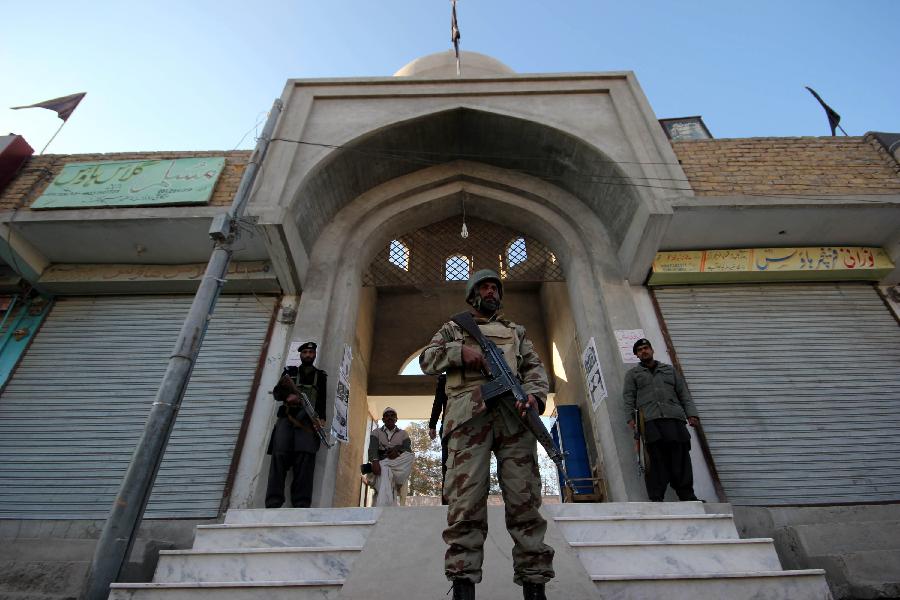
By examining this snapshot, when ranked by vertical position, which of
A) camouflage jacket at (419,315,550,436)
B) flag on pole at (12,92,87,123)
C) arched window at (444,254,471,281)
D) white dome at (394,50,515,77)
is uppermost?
white dome at (394,50,515,77)

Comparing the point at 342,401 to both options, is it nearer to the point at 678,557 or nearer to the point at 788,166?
the point at 678,557

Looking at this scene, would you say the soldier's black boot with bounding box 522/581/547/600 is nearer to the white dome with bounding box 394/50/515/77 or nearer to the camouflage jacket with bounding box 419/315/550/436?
the camouflage jacket with bounding box 419/315/550/436

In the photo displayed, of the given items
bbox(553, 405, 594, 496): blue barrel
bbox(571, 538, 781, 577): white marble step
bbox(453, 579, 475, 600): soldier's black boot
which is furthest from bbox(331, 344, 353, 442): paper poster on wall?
bbox(453, 579, 475, 600): soldier's black boot

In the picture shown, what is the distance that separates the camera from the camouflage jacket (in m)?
2.70

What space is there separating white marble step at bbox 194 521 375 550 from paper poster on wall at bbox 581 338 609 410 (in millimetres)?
3620

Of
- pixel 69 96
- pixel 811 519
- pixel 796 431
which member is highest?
pixel 69 96

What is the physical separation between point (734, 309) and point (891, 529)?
140 inches

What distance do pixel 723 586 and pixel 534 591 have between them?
138 centimetres

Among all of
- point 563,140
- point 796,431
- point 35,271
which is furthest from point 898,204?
point 35,271

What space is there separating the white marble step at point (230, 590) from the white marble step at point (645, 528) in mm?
1747

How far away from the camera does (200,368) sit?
6.53 meters

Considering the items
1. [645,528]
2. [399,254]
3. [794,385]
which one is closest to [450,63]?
[399,254]

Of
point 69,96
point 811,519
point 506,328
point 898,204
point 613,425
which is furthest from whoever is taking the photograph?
point 69,96

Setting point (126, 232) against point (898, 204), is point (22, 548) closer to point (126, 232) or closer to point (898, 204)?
point (126, 232)
